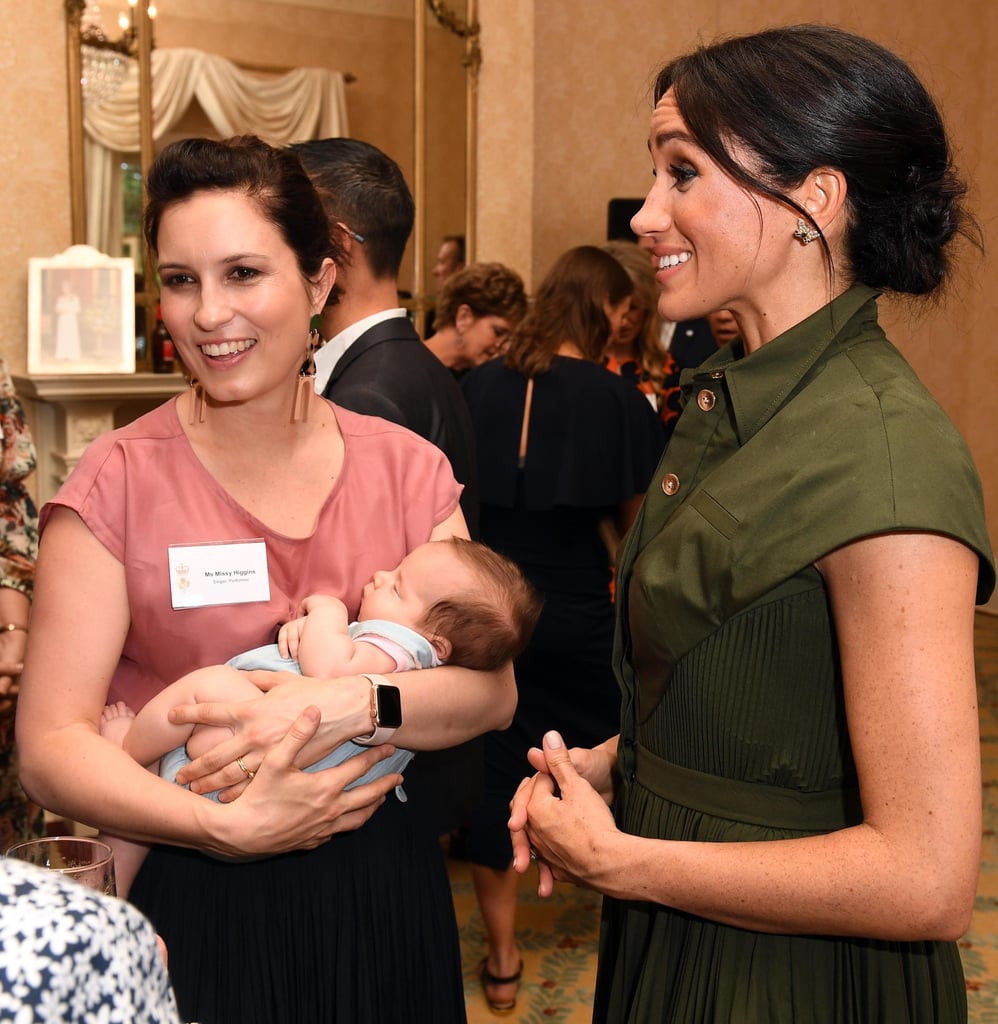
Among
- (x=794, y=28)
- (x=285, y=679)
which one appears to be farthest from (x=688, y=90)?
(x=285, y=679)

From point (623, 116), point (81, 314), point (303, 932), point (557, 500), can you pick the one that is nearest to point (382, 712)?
point (303, 932)

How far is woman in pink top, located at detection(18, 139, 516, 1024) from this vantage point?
145 cm

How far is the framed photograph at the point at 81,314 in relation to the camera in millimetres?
5152

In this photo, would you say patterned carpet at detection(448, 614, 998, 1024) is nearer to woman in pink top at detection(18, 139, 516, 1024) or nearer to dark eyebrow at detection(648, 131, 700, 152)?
woman in pink top at detection(18, 139, 516, 1024)

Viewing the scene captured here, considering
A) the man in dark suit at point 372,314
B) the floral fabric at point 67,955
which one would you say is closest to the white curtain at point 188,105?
the man in dark suit at point 372,314

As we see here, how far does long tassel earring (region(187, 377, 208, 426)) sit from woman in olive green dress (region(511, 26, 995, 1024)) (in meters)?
0.70

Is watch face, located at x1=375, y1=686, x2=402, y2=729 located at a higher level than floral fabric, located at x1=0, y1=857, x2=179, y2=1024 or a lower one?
lower

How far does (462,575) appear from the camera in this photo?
1.69 metres

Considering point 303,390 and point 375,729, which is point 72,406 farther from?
point 375,729

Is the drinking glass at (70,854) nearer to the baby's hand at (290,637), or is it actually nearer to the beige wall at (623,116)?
the baby's hand at (290,637)

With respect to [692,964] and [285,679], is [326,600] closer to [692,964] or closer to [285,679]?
[285,679]

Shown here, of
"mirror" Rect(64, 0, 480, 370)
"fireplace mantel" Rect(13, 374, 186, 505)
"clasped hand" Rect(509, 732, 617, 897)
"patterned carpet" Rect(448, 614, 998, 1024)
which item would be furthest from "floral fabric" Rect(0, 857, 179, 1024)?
"mirror" Rect(64, 0, 480, 370)

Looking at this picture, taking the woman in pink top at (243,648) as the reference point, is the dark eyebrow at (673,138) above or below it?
above

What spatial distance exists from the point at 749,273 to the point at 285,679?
78 centimetres
